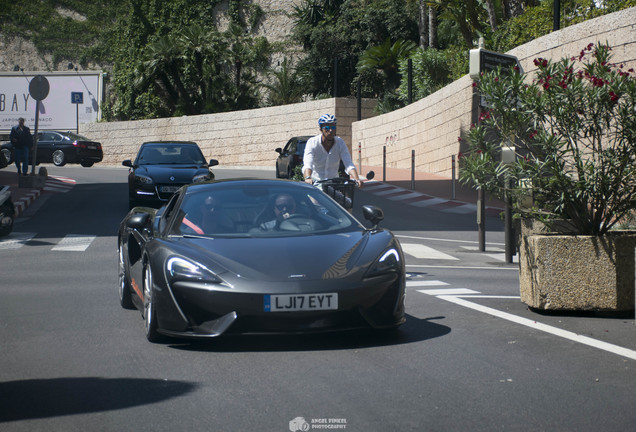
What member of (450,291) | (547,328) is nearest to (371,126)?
Result: (450,291)

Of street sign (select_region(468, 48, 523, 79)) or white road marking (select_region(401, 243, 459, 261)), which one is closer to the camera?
street sign (select_region(468, 48, 523, 79))

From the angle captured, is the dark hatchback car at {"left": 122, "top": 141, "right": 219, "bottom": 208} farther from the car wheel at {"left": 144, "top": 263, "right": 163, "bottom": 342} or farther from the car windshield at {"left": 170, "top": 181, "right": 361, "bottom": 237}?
the car wheel at {"left": 144, "top": 263, "right": 163, "bottom": 342}

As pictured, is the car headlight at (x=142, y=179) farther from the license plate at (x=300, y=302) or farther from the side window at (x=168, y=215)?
the license plate at (x=300, y=302)

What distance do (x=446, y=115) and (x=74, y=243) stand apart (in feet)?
55.3

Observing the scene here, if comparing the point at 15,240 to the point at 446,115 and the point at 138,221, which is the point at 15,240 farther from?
the point at 446,115

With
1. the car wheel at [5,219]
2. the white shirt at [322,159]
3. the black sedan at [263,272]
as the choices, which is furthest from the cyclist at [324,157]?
the car wheel at [5,219]

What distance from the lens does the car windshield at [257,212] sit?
23.3 ft

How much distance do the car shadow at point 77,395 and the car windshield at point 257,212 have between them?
183 cm

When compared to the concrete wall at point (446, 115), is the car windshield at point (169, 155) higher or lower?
lower

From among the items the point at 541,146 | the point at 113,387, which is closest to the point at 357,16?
the point at 541,146

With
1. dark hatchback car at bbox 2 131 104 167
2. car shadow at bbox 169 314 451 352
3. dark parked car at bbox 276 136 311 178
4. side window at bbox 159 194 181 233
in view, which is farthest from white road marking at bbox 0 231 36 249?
dark hatchback car at bbox 2 131 104 167

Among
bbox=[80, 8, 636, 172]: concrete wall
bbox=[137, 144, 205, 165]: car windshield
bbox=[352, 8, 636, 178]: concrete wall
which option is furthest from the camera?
bbox=[80, 8, 636, 172]: concrete wall

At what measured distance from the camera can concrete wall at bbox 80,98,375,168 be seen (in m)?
41.6

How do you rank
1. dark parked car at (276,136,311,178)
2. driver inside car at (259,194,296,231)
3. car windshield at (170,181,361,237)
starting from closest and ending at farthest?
car windshield at (170,181,361,237) → driver inside car at (259,194,296,231) → dark parked car at (276,136,311,178)
